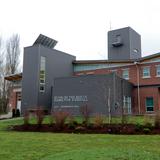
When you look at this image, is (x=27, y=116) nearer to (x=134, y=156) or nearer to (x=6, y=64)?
(x=134, y=156)

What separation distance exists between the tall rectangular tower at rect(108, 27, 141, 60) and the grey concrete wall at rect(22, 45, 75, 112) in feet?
42.0

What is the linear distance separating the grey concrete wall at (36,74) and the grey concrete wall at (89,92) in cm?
391

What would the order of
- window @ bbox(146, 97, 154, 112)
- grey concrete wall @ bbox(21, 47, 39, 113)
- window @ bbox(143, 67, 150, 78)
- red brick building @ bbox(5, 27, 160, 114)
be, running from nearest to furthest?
1. grey concrete wall @ bbox(21, 47, 39, 113)
2. window @ bbox(146, 97, 154, 112)
3. red brick building @ bbox(5, 27, 160, 114)
4. window @ bbox(143, 67, 150, 78)

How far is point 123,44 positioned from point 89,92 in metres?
19.6

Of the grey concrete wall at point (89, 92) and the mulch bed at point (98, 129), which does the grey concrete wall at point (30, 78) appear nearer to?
the grey concrete wall at point (89, 92)

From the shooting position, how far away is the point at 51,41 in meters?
38.6

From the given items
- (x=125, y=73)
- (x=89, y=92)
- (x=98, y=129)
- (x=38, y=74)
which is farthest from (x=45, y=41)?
(x=98, y=129)

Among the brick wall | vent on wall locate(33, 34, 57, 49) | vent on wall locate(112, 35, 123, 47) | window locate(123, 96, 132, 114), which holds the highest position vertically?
vent on wall locate(112, 35, 123, 47)

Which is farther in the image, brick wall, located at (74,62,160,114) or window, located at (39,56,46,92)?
window, located at (39,56,46,92)

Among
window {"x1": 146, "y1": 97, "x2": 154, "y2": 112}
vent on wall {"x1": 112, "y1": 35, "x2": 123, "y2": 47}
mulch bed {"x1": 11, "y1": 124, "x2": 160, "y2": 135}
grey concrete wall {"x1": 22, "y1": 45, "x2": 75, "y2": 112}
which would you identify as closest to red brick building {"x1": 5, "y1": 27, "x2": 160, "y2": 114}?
Answer: window {"x1": 146, "y1": 97, "x2": 154, "y2": 112}

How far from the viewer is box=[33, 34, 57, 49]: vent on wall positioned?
37.0m

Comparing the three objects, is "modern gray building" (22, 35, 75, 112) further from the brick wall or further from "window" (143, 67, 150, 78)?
"window" (143, 67, 150, 78)

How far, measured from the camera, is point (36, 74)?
1353 inches

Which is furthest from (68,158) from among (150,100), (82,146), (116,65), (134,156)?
(116,65)
